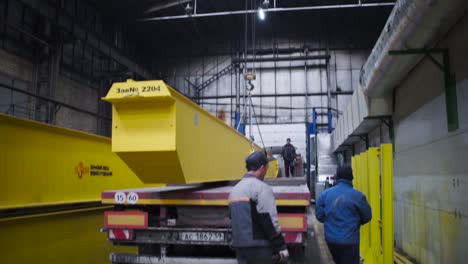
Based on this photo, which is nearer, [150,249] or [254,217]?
[254,217]

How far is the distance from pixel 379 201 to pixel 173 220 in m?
2.85

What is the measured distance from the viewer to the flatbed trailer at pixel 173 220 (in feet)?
12.2

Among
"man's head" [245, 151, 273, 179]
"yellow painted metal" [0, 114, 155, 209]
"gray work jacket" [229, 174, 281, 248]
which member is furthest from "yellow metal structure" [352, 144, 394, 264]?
"yellow painted metal" [0, 114, 155, 209]

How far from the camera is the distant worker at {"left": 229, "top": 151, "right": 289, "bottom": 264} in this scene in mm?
2855

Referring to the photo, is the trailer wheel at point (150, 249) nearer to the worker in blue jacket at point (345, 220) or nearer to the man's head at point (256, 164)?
the man's head at point (256, 164)

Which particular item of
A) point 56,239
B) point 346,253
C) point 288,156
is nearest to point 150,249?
point 56,239

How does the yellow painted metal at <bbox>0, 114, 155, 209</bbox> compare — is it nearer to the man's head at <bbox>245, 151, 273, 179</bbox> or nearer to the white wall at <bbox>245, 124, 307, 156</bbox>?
the man's head at <bbox>245, 151, 273, 179</bbox>

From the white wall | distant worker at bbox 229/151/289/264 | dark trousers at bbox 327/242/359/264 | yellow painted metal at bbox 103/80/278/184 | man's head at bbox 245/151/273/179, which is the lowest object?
dark trousers at bbox 327/242/359/264

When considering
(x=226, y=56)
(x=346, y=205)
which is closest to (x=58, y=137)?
(x=346, y=205)

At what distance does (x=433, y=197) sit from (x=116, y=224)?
4.34m

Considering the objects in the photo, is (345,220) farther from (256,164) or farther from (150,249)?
(150,249)

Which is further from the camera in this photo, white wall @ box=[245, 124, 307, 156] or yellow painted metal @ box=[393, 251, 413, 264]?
white wall @ box=[245, 124, 307, 156]

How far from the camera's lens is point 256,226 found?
9.52 ft

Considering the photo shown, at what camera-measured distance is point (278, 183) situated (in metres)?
5.76
